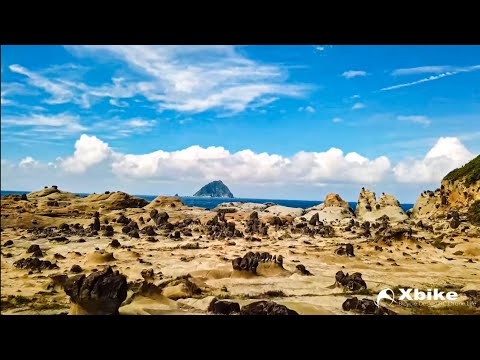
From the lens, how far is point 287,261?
2755 cm

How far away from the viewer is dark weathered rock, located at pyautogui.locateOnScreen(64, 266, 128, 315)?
1521 cm

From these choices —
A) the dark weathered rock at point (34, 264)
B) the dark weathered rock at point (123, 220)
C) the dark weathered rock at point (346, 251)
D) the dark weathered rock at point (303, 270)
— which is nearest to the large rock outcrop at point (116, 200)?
the dark weathered rock at point (123, 220)

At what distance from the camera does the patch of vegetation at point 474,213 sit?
41.8 meters

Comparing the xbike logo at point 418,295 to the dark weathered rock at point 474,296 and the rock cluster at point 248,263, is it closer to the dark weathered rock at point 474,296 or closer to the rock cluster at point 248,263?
the dark weathered rock at point 474,296

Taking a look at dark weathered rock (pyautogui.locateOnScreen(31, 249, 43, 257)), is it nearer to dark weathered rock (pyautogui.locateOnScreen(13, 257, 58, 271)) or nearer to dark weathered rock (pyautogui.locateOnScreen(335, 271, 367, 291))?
dark weathered rock (pyautogui.locateOnScreen(13, 257, 58, 271))

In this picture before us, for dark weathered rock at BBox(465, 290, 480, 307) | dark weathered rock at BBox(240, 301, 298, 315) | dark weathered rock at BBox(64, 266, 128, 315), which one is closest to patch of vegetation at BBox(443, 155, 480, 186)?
dark weathered rock at BBox(465, 290, 480, 307)

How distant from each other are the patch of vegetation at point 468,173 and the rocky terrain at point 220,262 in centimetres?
65

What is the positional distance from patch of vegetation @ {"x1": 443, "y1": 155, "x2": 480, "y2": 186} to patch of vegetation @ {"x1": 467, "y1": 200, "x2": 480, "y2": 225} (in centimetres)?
423

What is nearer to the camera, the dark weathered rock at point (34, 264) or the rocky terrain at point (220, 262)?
the rocky terrain at point (220, 262)
